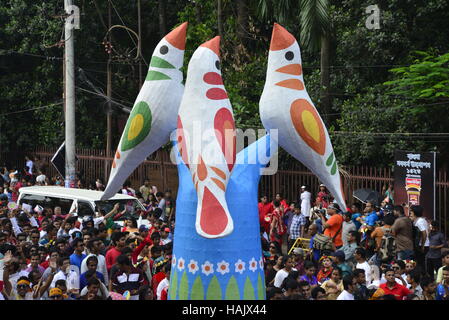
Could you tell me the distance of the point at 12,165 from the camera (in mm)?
26438

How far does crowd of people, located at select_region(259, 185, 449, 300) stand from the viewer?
867 centimetres

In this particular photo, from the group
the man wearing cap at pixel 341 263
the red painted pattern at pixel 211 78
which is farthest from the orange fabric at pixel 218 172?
the man wearing cap at pixel 341 263

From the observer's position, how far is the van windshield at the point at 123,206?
49.9ft

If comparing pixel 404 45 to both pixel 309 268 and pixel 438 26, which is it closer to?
pixel 438 26

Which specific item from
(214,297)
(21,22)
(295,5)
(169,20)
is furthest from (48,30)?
(214,297)

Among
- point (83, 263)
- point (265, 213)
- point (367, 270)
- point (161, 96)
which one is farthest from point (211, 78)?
point (265, 213)

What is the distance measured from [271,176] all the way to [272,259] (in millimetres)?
8643

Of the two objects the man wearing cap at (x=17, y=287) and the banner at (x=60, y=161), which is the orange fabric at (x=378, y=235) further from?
the banner at (x=60, y=161)

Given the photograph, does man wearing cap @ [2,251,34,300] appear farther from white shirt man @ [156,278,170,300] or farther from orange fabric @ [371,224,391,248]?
orange fabric @ [371,224,391,248]

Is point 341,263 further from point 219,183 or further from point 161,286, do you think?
point 219,183

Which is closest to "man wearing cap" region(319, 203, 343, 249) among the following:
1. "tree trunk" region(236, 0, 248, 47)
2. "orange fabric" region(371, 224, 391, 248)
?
"orange fabric" region(371, 224, 391, 248)

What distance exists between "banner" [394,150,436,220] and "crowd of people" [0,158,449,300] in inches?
28.1

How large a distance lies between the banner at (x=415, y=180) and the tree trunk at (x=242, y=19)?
19.3 feet

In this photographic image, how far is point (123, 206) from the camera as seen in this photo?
1540 centimetres
